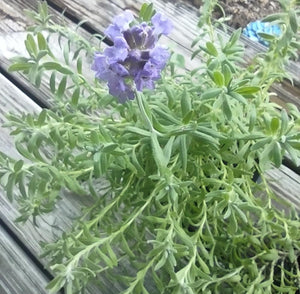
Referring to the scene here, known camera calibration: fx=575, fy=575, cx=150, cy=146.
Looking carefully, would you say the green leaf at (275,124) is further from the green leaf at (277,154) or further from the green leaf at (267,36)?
the green leaf at (267,36)

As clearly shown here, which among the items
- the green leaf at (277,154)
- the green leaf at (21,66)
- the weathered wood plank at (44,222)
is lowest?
the weathered wood plank at (44,222)

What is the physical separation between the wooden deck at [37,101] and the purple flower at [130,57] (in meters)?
0.34

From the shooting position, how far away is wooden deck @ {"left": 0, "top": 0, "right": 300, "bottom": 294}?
97cm

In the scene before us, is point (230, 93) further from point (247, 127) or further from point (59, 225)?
point (59, 225)

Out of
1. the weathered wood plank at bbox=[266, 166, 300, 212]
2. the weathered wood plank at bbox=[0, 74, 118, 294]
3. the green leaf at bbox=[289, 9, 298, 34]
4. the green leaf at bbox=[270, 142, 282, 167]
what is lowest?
the weathered wood plank at bbox=[0, 74, 118, 294]

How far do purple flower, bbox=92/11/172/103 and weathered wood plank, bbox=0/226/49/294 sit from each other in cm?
42

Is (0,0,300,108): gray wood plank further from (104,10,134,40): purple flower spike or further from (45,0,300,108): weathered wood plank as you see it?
(104,10,134,40): purple flower spike

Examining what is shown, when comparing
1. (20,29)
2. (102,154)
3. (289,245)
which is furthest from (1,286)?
(20,29)

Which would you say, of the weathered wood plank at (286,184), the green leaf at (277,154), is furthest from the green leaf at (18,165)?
the weathered wood plank at (286,184)

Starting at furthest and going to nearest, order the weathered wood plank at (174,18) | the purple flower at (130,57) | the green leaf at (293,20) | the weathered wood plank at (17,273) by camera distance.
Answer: the weathered wood plank at (174,18) < the weathered wood plank at (17,273) < the green leaf at (293,20) < the purple flower at (130,57)

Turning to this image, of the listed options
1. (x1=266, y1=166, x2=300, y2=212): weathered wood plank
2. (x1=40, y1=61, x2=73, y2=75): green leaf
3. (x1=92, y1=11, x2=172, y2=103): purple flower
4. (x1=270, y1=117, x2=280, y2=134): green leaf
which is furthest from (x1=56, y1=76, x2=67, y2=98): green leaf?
(x1=266, y1=166, x2=300, y2=212): weathered wood plank

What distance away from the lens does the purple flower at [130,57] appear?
65cm

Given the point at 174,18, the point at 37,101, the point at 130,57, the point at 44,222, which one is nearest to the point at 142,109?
the point at 130,57

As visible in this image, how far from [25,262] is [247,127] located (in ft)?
1.44
